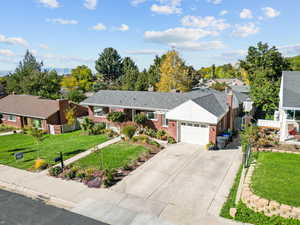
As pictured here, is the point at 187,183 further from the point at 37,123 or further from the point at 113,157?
the point at 37,123

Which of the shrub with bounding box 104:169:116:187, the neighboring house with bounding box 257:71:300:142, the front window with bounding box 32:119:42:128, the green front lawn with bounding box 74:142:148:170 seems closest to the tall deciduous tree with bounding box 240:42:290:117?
the neighboring house with bounding box 257:71:300:142

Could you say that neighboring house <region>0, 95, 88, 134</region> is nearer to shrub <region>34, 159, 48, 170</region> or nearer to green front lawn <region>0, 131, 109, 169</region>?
green front lawn <region>0, 131, 109, 169</region>

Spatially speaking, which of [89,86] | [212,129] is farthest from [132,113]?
[89,86]

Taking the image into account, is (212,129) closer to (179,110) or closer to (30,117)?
(179,110)

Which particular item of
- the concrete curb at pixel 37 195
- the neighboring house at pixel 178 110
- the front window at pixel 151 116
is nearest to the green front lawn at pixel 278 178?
the neighboring house at pixel 178 110

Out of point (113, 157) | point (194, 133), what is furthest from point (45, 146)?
point (194, 133)

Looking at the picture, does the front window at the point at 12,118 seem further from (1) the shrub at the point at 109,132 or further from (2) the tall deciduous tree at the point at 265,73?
(2) the tall deciduous tree at the point at 265,73
